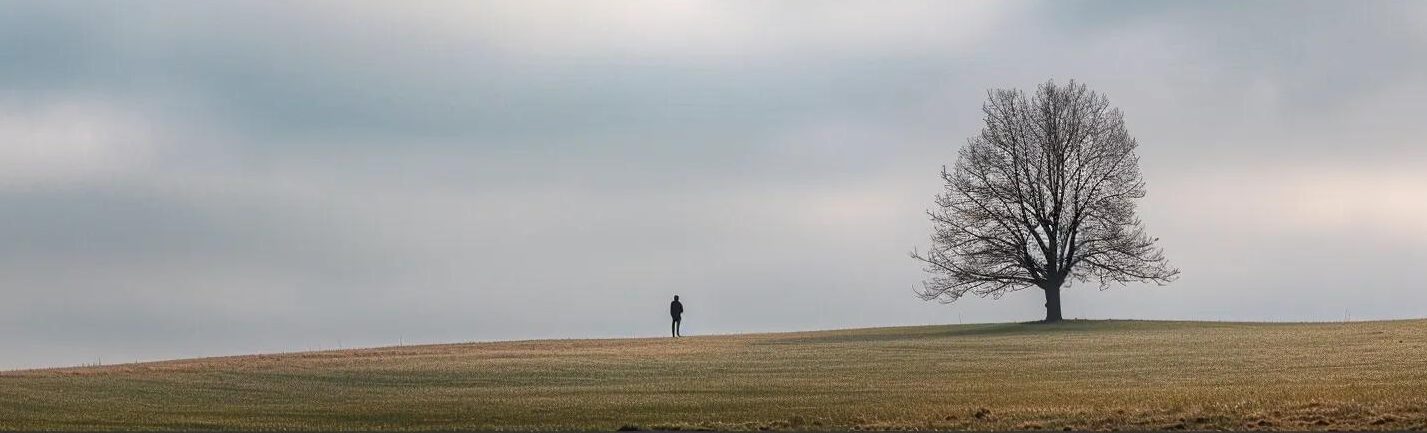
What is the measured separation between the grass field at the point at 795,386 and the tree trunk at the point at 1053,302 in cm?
756

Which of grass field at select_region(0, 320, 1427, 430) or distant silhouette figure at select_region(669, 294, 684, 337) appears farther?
distant silhouette figure at select_region(669, 294, 684, 337)

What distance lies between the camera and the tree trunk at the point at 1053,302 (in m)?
59.2

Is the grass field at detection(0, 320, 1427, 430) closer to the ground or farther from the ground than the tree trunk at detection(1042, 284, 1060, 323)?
closer to the ground

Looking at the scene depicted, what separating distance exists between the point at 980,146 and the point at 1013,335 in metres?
9.67

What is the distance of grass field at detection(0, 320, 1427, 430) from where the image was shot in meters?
22.7

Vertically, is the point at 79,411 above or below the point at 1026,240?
Result: below

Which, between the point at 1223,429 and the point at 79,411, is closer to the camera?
the point at 1223,429

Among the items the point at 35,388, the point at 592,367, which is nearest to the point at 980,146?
the point at 592,367

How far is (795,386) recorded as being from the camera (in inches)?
1256

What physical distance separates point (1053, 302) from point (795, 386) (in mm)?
29455

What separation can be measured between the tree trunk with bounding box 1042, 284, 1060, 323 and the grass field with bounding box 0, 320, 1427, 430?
298 inches

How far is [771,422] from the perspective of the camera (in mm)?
22625

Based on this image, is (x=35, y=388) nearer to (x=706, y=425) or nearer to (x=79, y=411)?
(x=79, y=411)

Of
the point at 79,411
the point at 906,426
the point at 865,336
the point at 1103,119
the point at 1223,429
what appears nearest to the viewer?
the point at 1223,429
